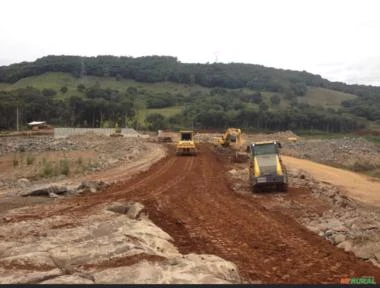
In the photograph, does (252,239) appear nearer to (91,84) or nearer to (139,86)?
(91,84)

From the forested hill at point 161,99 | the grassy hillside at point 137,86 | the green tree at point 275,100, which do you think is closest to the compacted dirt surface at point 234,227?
the forested hill at point 161,99

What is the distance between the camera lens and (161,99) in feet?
491

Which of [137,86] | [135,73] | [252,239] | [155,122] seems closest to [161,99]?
[155,122]

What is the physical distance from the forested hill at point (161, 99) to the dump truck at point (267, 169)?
9250 centimetres

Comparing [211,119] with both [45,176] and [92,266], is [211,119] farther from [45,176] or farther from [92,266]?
[92,266]

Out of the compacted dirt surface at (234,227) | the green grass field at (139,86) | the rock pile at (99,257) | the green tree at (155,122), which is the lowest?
the green tree at (155,122)

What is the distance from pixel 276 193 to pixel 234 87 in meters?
172

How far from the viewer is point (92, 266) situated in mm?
9961

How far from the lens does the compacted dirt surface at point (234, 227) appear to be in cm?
1093

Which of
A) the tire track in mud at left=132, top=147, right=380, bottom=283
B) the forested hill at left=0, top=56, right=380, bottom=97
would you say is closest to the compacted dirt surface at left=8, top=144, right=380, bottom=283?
the tire track in mud at left=132, top=147, right=380, bottom=283

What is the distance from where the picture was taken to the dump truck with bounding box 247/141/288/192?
2381 centimetres

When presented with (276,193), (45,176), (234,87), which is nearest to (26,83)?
(234,87)

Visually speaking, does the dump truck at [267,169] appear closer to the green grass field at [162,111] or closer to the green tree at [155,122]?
the green tree at [155,122]

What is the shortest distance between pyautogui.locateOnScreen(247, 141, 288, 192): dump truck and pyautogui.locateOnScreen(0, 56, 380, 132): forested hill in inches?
3642
